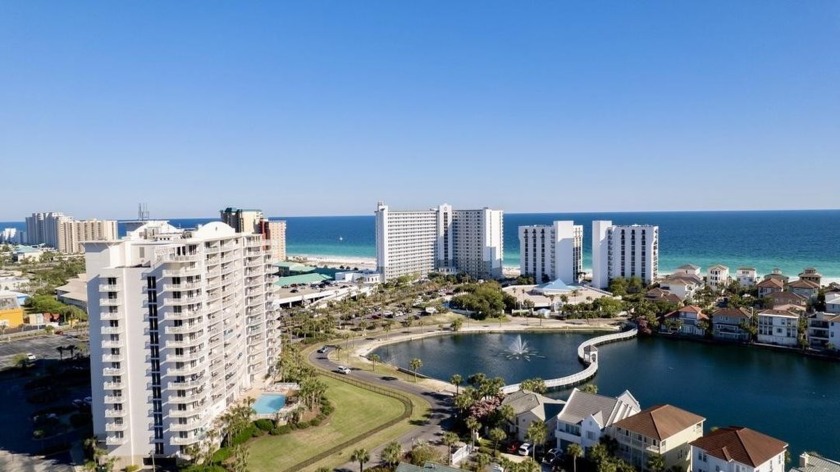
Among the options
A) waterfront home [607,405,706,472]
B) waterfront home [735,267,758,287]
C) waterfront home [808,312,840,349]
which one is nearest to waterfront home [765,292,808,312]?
waterfront home [808,312,840,349]

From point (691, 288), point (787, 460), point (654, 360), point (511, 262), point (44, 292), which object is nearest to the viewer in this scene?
point (787, 460)

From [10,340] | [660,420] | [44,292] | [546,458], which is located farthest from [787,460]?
[44,292]

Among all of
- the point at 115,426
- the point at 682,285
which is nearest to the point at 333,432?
the point at 115,426

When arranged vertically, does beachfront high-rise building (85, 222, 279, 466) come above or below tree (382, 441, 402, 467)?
above

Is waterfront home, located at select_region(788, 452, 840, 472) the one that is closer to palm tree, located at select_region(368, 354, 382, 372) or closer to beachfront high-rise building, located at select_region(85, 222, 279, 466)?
palm tree, located at select_region(368, 354, 382, 372)

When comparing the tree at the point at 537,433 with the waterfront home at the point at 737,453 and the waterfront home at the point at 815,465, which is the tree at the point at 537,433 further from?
the waterfront home at the point at 815,465

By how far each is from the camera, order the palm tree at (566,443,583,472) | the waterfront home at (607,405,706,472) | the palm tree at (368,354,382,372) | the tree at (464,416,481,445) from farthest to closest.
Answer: the palm tree at (368,354,382,372)
the tree at (464,416,481,445)
the palm tree at (566,443,583,472)
the waterfront home at (607,405,706,472)

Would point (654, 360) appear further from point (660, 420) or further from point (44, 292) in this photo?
point (44, 292)

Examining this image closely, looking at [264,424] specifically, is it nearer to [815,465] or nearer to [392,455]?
[392,455]
